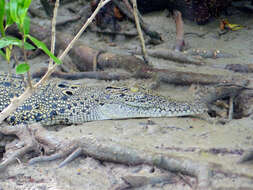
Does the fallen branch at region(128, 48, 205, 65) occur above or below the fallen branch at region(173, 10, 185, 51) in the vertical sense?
below

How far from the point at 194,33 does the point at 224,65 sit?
1.39 m

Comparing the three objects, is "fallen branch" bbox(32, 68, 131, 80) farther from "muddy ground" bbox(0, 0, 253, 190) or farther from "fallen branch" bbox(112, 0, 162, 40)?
"fallen branch" bbox(112, 0, 162, 40)

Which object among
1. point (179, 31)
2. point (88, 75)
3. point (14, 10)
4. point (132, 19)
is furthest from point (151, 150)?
point (132, 19)

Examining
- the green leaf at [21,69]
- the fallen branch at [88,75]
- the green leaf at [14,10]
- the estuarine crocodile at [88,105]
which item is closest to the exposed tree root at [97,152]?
the estuarine crocodile at [88,105]

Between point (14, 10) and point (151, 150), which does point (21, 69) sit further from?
point (151, 150)

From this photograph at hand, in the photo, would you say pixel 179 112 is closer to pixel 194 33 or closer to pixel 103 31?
pixel 194 33

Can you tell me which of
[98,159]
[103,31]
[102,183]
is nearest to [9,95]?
[98,159]

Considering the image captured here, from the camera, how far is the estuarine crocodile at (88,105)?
13.0 ft

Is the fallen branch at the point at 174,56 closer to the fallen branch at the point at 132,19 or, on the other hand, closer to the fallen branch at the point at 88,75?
the fallen branch at the point at 132,19

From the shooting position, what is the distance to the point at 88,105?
165 inches

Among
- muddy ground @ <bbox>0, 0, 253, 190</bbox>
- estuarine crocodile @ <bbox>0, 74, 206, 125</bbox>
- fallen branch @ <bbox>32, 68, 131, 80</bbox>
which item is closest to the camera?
muddy ground @ <bbox>0, 0, 253, 190</bbox>

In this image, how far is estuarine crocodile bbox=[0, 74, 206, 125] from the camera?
156 inches

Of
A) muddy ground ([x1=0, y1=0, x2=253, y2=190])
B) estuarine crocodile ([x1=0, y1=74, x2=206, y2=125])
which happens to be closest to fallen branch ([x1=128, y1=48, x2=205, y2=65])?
muddy ground ([x1=0, y1=0, x2=253, y2=190])

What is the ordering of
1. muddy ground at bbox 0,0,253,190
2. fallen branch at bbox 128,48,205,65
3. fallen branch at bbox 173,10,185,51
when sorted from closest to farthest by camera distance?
muddy ground at bbox 0,0,253,190 < fallen branch at bbox 128,48,205,65 < fallen branch at bbox 173,10,185,51
